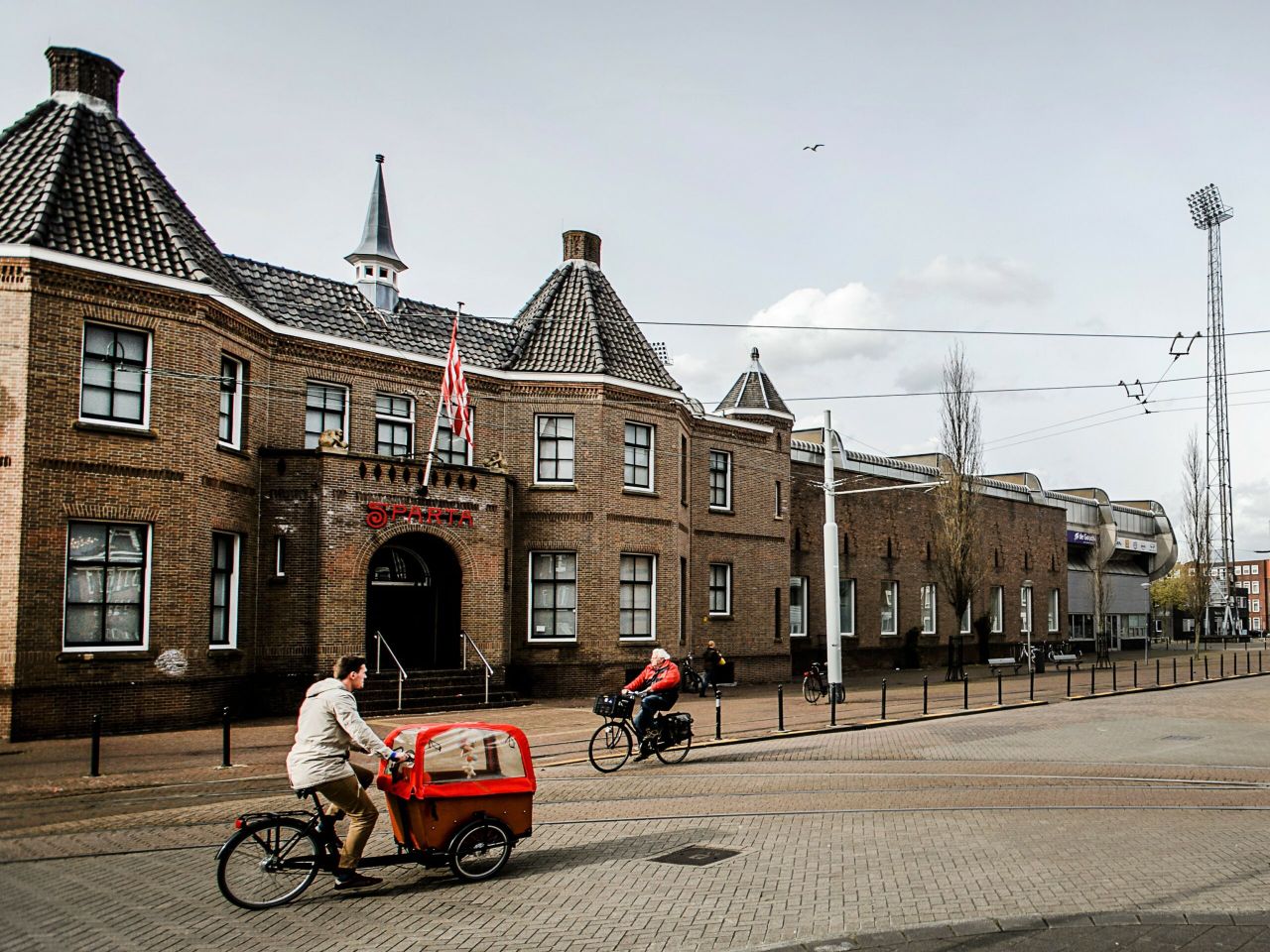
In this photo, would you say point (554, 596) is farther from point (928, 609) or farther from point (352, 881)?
point (928, 609)

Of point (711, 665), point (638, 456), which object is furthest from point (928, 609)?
point (638, 456)

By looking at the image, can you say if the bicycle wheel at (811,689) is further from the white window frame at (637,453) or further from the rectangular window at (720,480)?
the rectangular window at (720,480)

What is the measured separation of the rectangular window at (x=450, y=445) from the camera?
1084 inches

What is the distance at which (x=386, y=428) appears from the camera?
87.1 ft

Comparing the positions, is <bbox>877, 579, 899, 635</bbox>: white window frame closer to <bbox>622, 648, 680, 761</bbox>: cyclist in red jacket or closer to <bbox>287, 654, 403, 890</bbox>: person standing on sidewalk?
<bbox>622, 648, 680, 761</bbox>: cyclist in red jacket

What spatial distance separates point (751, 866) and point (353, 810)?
134 inches

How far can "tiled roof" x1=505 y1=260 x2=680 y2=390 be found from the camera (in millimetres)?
28984

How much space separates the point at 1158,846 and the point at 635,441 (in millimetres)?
20621

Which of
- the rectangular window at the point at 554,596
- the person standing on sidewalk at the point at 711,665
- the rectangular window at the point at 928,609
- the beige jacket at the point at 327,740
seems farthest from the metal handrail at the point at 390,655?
the rectangular window at the point at 928,609

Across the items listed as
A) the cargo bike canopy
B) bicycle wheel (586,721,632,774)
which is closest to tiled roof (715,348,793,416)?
bicycle wheel (586,721,632,774)

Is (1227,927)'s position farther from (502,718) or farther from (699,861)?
(502,718)

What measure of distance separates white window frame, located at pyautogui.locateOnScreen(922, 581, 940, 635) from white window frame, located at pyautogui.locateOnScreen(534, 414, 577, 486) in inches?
877

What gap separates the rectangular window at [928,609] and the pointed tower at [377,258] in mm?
27044

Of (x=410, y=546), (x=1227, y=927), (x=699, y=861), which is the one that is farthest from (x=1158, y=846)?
(x=410, y=546)
